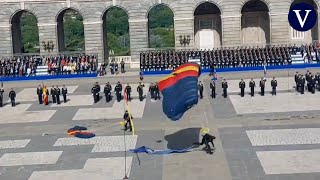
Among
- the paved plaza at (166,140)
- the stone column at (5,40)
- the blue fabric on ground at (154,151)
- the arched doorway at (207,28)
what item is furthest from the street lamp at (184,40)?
the blue fabric on ground at (154,151)

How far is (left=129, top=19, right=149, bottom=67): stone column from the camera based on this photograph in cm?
6838

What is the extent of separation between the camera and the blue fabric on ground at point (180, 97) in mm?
29422

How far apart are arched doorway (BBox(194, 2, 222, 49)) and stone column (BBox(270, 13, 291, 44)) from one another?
20.0 feet

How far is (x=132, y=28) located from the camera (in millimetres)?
68438

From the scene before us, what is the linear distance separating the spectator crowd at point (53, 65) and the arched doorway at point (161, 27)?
79.8 metres

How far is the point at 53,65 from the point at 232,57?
→ 17213mm

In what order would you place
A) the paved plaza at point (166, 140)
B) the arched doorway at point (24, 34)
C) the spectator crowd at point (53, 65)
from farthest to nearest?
1. the arched doorway at point (24, 34)
2. the spectator crowd at point (53, 65)
3. the paved plaza at point (166, 140)

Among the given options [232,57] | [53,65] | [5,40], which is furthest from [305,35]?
[5,40]

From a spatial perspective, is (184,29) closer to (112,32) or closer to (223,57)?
(223,57)

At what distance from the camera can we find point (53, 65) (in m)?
63.9

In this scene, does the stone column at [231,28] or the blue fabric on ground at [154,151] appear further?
the stone column at [231,28]

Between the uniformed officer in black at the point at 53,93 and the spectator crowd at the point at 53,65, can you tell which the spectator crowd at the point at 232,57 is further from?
the uniformed officer in black at the point at 53,93

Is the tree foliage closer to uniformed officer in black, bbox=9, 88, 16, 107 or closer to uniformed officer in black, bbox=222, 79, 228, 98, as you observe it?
uniformed officer in black, bbox=9, 88, 16, 107

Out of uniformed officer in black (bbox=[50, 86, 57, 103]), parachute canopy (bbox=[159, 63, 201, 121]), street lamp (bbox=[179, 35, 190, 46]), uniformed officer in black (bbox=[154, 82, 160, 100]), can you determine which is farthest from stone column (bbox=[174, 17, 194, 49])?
parachute canopy (bbox=[159, 63, 201, 121])
